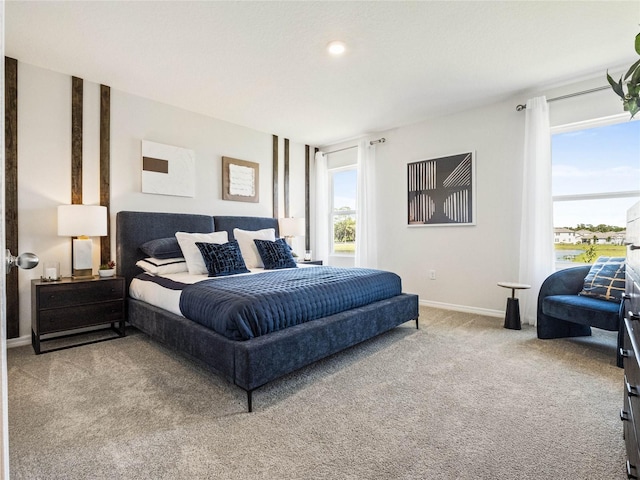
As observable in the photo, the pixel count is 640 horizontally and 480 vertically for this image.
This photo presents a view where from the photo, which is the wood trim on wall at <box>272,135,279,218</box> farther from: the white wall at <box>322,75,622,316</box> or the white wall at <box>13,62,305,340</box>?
the white wall at <box>322,75,622,316</box>

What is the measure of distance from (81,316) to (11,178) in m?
1.35

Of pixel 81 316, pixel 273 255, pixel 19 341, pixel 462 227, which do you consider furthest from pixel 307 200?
pixel 19 341

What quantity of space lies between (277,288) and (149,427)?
3.49 ft

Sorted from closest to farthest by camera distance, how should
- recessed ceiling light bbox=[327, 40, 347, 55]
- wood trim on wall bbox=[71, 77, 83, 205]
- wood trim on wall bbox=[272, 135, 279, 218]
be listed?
recessed ceiling light bbox=[327, 40, 347, 55], wood trim on wall bbox=[71, 77, 83, 205], wood trim on wall bbox=[272, 135, 279, 218]

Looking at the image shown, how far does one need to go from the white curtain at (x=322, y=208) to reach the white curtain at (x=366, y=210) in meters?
0.73

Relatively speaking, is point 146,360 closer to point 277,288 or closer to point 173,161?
point 277,288

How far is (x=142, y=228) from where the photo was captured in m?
3.54

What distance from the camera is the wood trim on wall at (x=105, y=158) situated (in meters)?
3.39

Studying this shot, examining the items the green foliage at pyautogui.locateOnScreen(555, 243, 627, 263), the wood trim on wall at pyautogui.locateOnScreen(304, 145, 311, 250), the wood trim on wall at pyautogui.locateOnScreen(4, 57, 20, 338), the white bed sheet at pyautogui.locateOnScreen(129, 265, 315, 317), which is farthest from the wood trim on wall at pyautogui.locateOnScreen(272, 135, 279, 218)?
the green foliage at pyautogui.locateOnScreen(555, 243, 627, 263)

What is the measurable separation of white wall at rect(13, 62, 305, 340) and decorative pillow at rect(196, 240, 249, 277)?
1090mm

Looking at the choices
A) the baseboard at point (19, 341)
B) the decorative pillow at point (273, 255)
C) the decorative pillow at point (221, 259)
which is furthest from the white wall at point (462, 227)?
the baseboard at point (19, 341)

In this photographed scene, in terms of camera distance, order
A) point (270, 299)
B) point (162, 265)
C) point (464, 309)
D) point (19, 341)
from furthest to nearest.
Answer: point (464, 309), point (162, 265), point (19, 341), point (270, 299)

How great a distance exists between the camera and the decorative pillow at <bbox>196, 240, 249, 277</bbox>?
310 cm

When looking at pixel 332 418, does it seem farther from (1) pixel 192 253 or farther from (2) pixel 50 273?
(2) pixel 50 273
